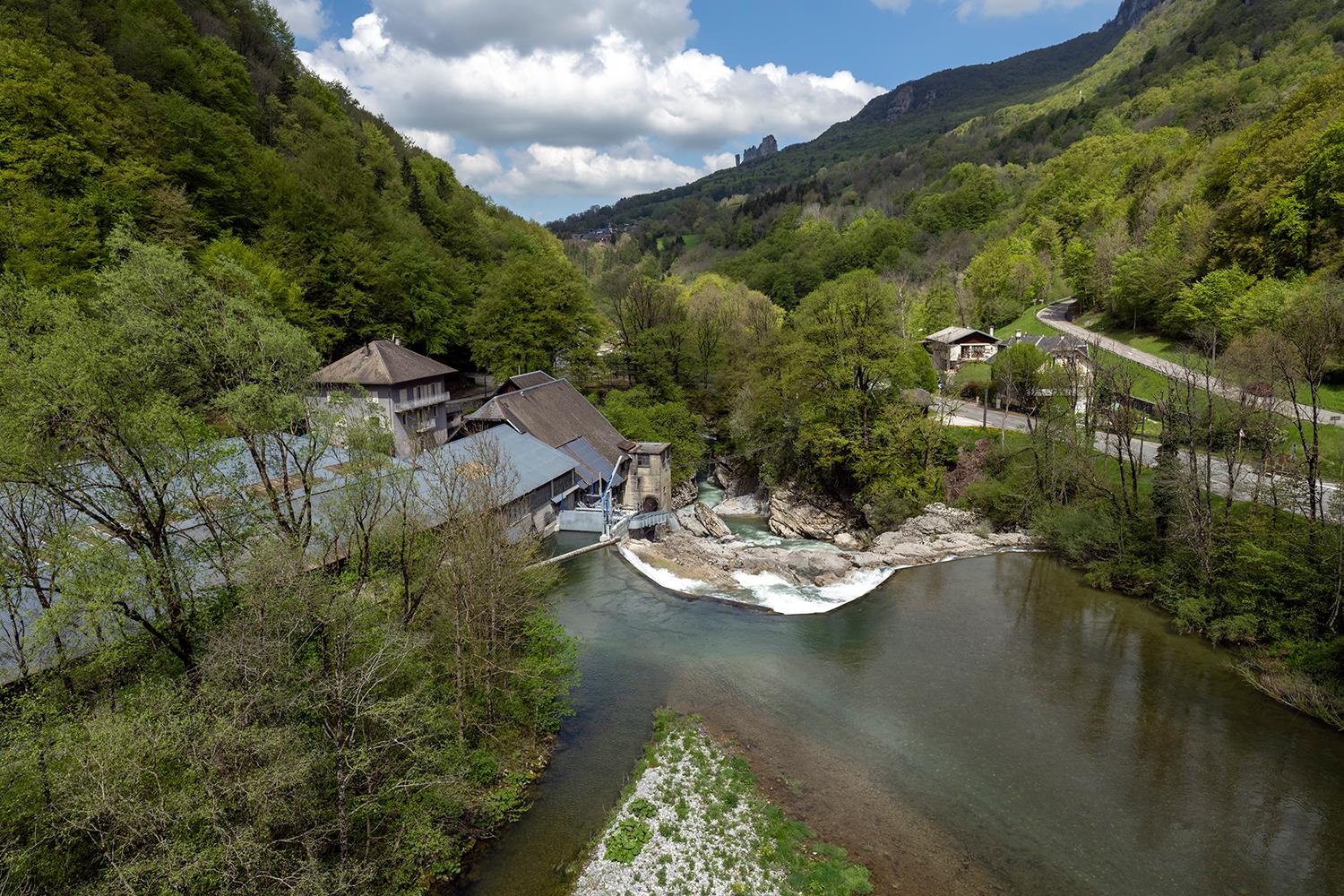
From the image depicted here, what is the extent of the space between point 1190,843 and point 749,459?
31.2 metres

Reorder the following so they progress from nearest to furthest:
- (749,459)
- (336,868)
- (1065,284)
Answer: (336,868), (749,459), (1065,284)

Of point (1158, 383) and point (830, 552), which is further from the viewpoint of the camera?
point (1158, 383)

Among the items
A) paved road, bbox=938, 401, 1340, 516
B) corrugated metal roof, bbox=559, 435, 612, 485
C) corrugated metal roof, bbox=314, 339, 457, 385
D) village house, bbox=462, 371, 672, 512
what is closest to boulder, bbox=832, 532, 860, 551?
village house, bbox=462, 371, 672, 512

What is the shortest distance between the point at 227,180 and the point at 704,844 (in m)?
45.7

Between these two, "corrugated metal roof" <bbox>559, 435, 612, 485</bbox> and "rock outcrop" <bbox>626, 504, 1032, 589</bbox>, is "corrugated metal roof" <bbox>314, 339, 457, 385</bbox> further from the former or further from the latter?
"rock outcrop" <bbox>626, 504, 1032, 589</bbox>

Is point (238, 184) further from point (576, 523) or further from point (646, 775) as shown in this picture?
point (646, 775)

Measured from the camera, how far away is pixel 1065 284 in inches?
3088

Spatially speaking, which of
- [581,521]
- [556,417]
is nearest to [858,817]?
[581,521]

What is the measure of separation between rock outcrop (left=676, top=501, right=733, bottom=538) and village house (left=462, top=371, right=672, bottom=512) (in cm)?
263

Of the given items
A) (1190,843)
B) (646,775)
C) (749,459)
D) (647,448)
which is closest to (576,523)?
(647,448)

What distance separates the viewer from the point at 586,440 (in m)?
36.9

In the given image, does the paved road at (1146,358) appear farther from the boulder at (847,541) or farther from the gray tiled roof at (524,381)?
the gray tiled roof at (524,381)

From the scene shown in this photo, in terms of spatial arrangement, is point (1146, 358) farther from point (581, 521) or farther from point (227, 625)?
point (227, 625)

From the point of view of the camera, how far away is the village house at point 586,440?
3422 centimetres
